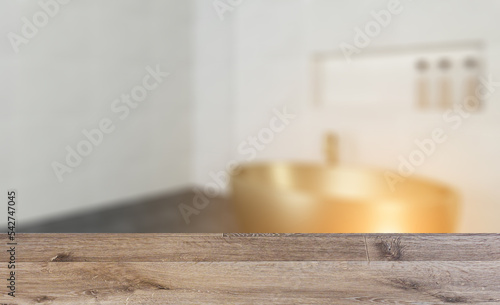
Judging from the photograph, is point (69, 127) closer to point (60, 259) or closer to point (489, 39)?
point (60, 259)

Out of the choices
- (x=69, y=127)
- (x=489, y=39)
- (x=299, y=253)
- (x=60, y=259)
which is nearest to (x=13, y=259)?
(x=60, y=259)

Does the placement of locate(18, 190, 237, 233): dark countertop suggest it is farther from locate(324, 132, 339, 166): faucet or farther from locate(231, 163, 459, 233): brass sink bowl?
locate(324, 132, 339, 166): faucet

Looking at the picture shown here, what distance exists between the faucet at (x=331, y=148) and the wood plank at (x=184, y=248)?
3.18ft

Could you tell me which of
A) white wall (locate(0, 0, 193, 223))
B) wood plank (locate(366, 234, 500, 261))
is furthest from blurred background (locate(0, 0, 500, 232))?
wood plank (locate(366, 234, 500, 261))

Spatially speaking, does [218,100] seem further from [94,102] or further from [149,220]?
[149,220]

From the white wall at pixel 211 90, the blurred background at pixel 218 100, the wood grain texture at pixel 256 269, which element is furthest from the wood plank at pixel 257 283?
the white wall at pixel 211 90

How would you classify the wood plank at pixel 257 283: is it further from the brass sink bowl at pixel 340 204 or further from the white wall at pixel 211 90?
the white wall at pixel 211 90

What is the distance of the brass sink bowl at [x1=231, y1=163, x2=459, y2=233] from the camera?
89 centimetres

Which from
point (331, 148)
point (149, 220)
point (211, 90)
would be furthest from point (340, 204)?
point (211, 90)

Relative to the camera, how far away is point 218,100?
1.62 metres

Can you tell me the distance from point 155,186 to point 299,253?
111 cm

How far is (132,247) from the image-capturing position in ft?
1.21

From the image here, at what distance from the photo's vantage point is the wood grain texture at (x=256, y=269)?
350 mm

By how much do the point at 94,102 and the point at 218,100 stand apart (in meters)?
0.49
